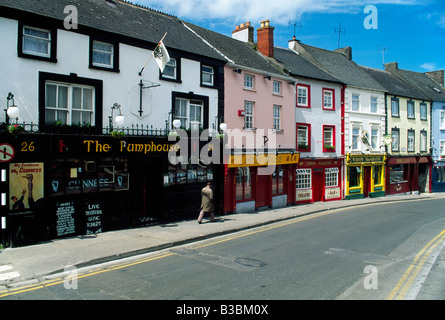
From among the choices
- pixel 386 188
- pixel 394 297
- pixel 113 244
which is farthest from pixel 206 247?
pixel 386 188

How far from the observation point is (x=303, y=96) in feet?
79.3

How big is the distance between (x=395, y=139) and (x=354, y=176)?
22.8ft

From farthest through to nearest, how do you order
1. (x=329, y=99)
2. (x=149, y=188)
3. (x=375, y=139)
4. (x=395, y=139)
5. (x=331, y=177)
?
(x=395, y=139)
(x=375, y=139)
(x=331, y=177)
(x=329, y=99)
(x=149, y=188)

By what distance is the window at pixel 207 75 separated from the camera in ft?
57.0

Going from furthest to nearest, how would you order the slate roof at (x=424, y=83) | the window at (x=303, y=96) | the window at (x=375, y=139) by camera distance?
the slate roof at (x=424, y=83)
the window at (x=375, y=139)
the window at (x=303, y=96)

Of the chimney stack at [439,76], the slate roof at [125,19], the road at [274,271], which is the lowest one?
the road at [274,271]

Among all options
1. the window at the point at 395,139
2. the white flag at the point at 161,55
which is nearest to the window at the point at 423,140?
the window at the point at 395,139

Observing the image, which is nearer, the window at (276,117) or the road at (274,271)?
the road at (274,271)

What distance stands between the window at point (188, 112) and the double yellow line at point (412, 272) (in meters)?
10.5

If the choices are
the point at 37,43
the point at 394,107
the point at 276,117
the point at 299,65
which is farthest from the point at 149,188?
the point at 394,107

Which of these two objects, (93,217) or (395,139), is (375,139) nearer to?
(395,139)

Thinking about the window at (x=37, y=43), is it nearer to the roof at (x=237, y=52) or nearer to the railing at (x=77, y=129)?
the railing at (x=77, y=129)

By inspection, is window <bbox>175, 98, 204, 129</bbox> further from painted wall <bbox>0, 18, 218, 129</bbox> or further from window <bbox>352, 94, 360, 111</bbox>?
window <bbox>352, 94, 360, 111</bbox>

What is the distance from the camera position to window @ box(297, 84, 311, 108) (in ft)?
78.4
